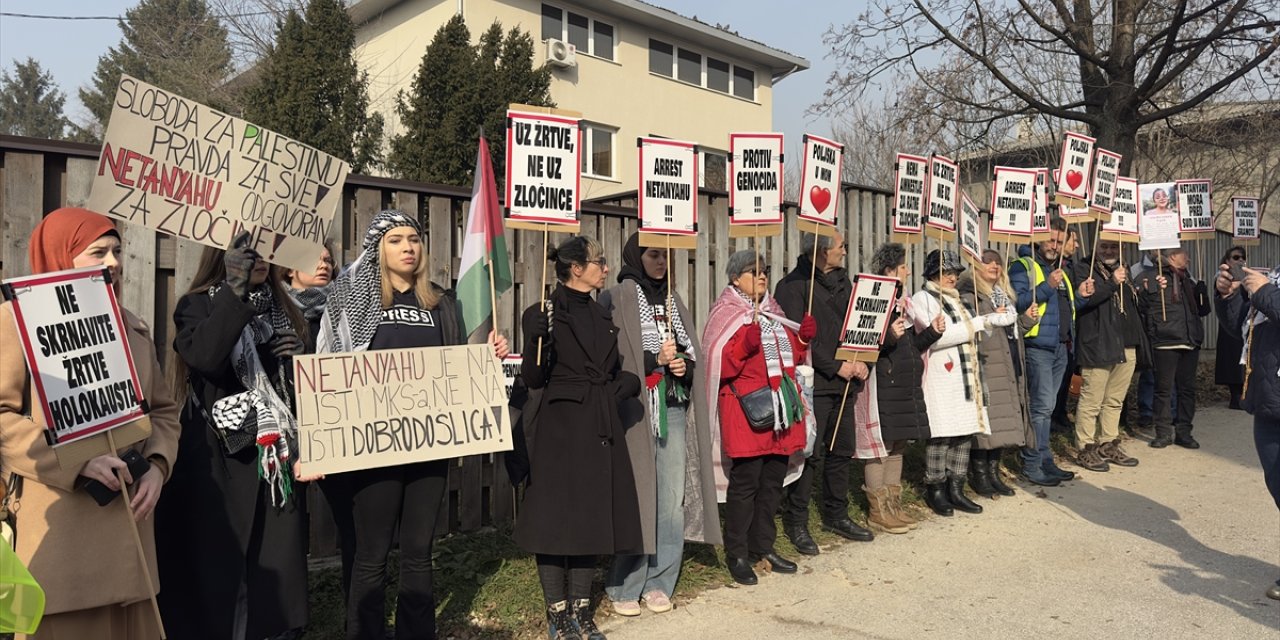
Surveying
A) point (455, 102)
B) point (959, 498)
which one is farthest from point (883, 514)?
point (455, 102)

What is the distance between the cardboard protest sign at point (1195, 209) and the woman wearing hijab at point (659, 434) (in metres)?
7.40

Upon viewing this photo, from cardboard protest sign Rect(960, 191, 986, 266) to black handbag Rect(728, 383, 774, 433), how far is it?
300 centimetres

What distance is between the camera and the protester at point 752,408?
564cm

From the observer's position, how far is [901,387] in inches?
268

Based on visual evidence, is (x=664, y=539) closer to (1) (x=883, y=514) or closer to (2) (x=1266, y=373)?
(1) (x=883, y=514)

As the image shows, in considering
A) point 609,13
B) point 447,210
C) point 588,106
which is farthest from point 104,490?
point 609,13

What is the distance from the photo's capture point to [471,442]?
4219mm

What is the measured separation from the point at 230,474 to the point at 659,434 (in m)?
2.32

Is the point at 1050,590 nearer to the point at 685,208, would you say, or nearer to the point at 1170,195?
the point at 685,208

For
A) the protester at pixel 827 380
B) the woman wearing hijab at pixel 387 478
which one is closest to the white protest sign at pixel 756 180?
the protester at pixel 827 380

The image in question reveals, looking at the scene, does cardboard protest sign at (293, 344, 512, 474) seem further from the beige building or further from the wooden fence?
the beige building

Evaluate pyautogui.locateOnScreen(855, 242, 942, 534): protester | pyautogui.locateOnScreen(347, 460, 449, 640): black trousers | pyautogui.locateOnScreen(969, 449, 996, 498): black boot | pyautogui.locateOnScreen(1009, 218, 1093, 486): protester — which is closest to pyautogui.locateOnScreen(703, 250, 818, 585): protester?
pyautogui.locateOnScreen(855, 242, 942, 534): protester

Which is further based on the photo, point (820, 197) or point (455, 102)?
point (455, 102)

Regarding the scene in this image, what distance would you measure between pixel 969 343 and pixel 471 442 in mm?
4528
